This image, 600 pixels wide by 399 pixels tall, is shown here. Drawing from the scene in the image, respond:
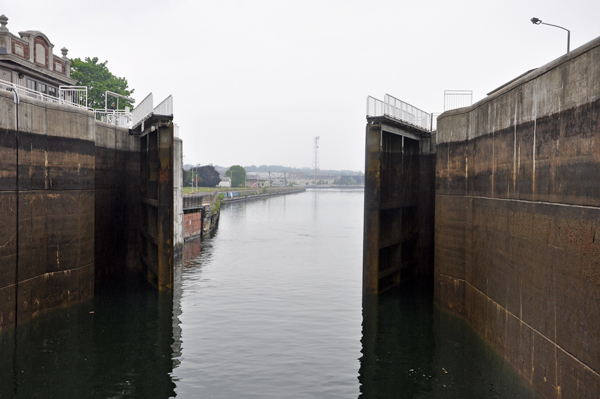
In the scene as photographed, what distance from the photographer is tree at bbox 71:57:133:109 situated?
65.4 m

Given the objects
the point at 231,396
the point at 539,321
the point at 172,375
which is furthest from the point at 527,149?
the point at 172,375

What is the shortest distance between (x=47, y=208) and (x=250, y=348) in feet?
34.6

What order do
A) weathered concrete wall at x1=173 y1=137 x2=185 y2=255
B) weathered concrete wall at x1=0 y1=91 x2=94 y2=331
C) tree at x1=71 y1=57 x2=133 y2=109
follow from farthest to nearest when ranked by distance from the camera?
tree at x1=71 y1=57 x2=133 y2=109, weathered concrete wall at x1=173 y1=137 x2=185 y2=255, weathered concrete wall at x1=0 y1=91 x2=94 y2=331

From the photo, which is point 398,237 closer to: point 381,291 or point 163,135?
point 381,291

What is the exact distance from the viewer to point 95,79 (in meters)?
67.8

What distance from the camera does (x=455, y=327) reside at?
74.6 ft

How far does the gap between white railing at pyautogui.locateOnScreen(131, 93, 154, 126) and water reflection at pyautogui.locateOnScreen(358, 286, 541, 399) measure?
16145 millimetres

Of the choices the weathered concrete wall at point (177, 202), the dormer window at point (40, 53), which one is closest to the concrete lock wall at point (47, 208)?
the weathered concrete wall at point (177, 202)

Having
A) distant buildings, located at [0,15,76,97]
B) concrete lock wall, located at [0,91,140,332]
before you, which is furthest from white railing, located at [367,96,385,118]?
distant buildings, located at [0,15,76,97]

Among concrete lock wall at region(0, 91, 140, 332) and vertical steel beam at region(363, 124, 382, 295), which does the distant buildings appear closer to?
Result: concrete lock wall at region(0, 91, 140, 332)

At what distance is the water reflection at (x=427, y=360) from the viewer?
16.4 meters

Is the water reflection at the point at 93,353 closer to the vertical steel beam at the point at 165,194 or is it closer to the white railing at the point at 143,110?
the vertical steel beam at the point at 165,194

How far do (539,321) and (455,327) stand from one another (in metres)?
8.13

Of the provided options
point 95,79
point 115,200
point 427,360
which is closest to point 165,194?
point 115,200
